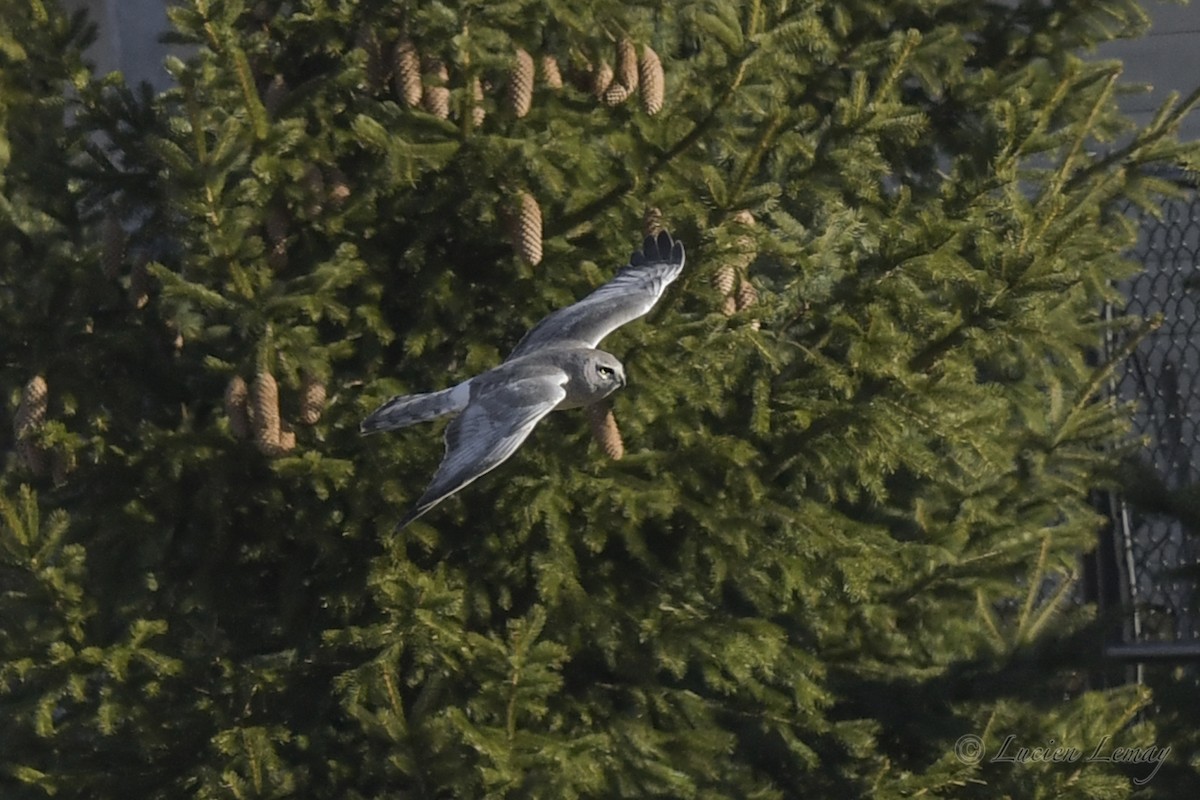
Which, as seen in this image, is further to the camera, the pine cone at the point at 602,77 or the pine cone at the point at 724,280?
the pine cone at the point at 602,77

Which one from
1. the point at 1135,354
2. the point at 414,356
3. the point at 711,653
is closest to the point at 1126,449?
the point at 1135,354

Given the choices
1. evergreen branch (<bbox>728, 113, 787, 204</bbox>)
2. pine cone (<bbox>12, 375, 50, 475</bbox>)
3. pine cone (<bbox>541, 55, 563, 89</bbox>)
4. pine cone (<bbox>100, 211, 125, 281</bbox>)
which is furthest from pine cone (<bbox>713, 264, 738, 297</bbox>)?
pine cone (<bbox>12, 375, 50, 475</bbox>)

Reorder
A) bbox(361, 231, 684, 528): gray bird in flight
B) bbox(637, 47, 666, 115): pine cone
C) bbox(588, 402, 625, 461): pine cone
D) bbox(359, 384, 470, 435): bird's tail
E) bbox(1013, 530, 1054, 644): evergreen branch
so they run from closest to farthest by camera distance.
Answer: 1. bbox(361, 231, 684, 528): gray bird in flight
2. bbox(359, 384, 470, 435): bird's tail
3. bbox(588, 402, 625, 461): pine cone
4. bbox(637, 47, 666, 115): pine cone
5. bbox(1013, 530, 1054, 644): evergreen branch

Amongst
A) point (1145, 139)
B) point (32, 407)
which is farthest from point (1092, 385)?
point (32, 407)

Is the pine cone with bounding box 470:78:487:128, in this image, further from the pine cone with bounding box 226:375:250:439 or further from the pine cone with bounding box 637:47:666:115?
the pine cone with bounding box 226:375:250:439

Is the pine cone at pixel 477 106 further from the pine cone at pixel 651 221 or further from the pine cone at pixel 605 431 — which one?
the pine cone at pixel 605 431

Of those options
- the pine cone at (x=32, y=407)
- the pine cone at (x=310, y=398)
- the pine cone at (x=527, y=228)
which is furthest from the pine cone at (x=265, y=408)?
the pine cone at (x=527, y=228)

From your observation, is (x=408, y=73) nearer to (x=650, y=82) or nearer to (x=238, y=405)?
(x=650, y=82)
